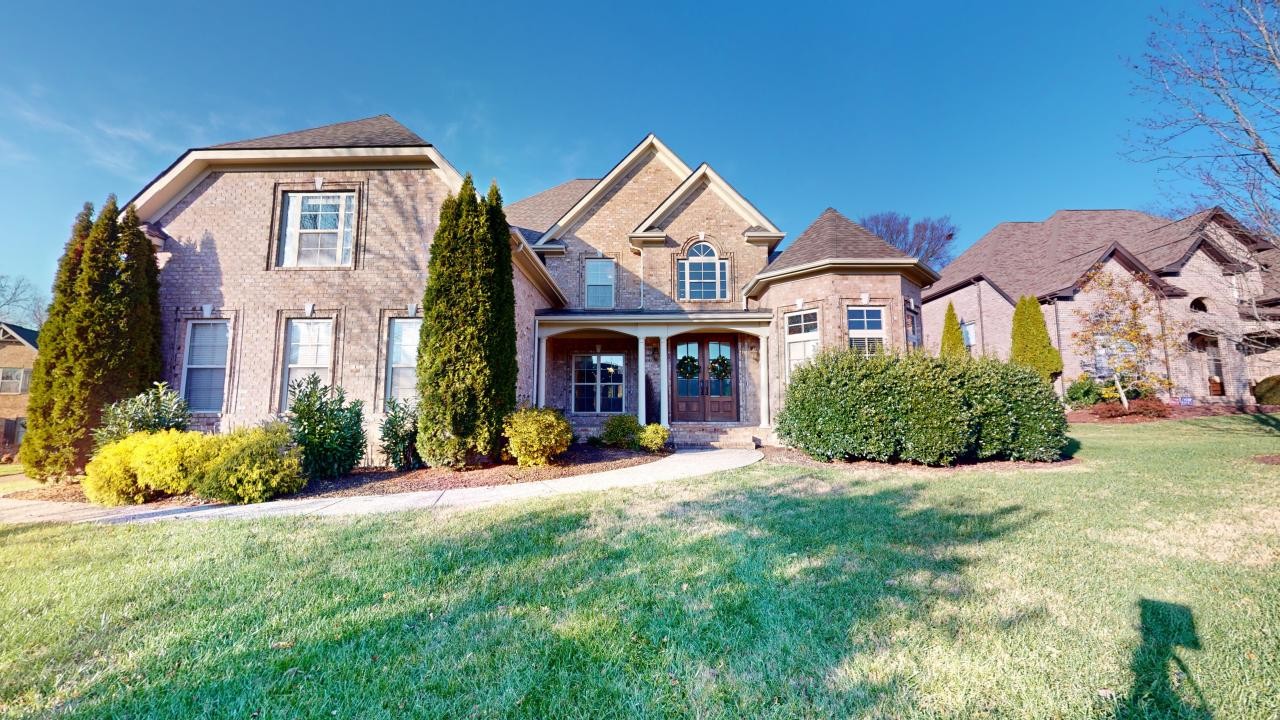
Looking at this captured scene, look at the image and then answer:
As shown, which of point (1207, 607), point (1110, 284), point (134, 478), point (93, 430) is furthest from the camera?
point (1110, 284)

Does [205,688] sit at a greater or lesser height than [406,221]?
lesser

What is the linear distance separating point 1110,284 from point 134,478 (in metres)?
24.0

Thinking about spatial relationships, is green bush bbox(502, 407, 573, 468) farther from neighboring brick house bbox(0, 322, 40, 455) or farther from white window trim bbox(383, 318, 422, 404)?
neighboring brick house bbox(0, 322, 40, 455)

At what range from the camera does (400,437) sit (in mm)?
7863

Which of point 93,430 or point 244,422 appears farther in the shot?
point 244,422

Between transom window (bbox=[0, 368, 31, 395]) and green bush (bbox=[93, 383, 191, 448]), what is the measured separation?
14821mm

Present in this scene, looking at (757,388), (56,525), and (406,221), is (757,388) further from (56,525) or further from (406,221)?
(56,525)

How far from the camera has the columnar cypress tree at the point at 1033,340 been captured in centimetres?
1582

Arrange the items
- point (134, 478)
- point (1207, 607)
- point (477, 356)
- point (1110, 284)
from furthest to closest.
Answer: point (1110, 284)
point (477, 356)
point (134, 478)
point (1207, 607)

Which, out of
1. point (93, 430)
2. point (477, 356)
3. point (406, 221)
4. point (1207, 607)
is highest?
point (406, 221)

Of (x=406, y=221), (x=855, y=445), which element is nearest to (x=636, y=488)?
(x=855, y=445)

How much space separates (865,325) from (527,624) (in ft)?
36.3

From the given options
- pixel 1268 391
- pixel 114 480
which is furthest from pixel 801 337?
pixel 1268 391

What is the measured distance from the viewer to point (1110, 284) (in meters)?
15.1
